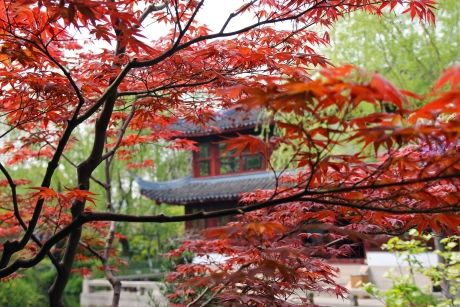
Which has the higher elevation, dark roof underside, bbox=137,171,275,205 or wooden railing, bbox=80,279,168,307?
dark roof underside, bbox=137,171,275,205

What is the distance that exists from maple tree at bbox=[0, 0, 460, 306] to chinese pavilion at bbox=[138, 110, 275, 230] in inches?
442

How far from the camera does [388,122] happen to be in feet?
4.28

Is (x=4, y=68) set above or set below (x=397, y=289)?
above

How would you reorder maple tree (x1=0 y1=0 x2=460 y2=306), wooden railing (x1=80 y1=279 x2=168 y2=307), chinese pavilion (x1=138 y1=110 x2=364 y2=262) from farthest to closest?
chinese pavilion (x1=138 y1=110 x2=364 y2=262)
wooden railing (x1=80 y1=279 x2=168 y2=307)
maple tree (x1=0 y1=0 x2=460 y2=306)

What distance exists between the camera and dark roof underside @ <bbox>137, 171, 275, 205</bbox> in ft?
48.4

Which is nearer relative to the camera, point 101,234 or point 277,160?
point 101,234

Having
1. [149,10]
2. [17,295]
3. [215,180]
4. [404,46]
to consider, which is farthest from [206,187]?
[149,10]

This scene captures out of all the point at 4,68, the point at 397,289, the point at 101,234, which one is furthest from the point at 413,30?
the point at 4,68

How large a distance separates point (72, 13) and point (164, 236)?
751 inches

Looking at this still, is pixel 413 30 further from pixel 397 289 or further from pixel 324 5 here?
pixel 324 5

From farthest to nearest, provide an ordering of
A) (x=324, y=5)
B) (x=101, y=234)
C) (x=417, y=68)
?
1. (x=417, y=68)
2. (x=101, y=234)
3. (x=324, y=5)

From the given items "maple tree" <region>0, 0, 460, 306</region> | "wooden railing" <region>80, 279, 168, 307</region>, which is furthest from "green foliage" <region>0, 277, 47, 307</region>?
"maple tree" <region>0, 0, 460, 306</region>

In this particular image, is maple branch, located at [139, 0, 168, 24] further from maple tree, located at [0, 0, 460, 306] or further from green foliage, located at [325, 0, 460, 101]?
green foliage, located at [325, 0, 460, 101]

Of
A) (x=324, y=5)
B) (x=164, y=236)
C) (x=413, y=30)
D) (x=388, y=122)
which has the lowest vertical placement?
(x=164, y=236)
